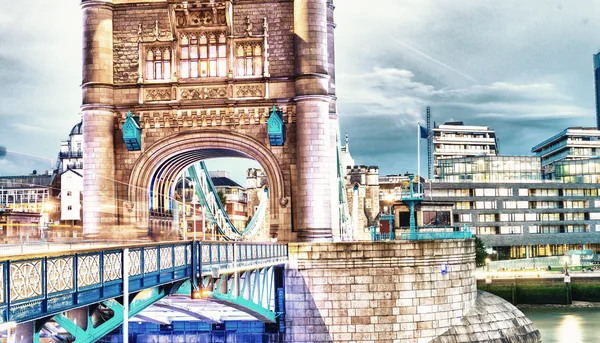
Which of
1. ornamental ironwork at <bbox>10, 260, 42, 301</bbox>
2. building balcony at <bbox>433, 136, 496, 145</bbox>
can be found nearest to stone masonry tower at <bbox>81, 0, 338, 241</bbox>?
ornamental ironwork at <bbox>10, 260, 42, 301</bbox>

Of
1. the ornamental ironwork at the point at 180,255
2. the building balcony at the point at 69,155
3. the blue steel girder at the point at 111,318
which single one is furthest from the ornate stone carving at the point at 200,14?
the building balcony at the point at 69,155

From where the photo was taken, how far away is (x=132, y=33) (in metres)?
39.2

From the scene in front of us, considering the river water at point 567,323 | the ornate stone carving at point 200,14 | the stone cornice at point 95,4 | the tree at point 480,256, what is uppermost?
the stone cornice at point 95,4

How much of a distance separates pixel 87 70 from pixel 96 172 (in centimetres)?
451

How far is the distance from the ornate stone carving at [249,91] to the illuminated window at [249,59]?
700mm

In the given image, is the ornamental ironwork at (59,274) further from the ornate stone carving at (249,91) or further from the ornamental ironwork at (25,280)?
the ornate stone carving at (249,91)

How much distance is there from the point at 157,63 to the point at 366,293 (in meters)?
14.1

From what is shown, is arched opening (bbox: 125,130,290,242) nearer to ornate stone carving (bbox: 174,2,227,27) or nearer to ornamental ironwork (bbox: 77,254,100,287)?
ornate stone carving (bbox: 174,2,227,27)

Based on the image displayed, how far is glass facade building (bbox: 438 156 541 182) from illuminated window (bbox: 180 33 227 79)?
81.5 m

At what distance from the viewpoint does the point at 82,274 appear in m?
14.4

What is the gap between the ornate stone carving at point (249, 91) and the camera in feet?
126

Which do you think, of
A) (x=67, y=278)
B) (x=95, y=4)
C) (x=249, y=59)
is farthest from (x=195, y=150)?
(x=67, y=278)

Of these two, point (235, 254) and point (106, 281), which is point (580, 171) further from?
point (106, 281)

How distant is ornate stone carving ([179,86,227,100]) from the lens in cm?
3850
